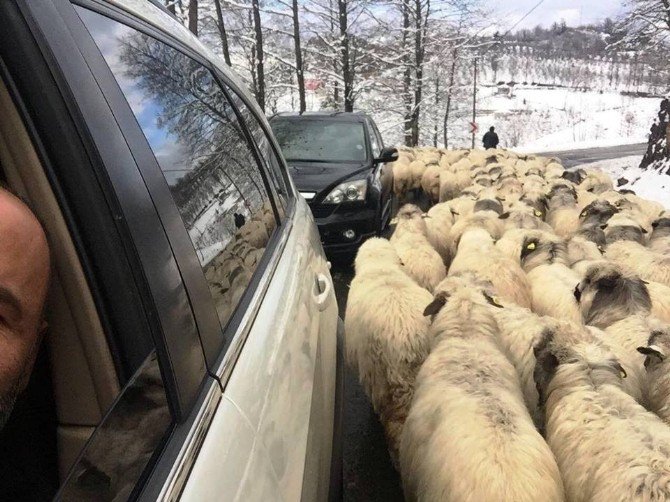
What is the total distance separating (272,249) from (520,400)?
5.29 ft

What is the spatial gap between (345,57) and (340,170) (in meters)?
18.4

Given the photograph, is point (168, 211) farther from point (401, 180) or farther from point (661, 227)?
point (401, 180)

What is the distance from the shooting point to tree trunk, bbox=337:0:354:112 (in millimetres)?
23875

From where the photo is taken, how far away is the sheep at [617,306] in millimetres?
3994

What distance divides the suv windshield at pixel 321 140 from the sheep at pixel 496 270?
2.68m

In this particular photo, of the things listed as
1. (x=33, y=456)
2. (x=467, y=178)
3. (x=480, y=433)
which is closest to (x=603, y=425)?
(x=480, y=433)

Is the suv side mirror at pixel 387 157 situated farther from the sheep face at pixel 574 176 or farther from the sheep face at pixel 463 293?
the sheep face at pixel 574 176

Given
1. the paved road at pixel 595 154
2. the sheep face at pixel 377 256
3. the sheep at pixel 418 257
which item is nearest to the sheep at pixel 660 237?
the sheep at pixel 418 257

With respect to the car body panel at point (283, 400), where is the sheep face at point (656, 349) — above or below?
below

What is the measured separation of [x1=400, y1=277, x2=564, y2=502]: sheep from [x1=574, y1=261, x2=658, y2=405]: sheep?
1.06 m

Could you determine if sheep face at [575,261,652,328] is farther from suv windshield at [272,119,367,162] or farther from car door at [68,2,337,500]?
suv windshield at [272,119,367,162]

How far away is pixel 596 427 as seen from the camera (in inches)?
109

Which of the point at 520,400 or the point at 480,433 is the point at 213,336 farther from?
the point at 520,400

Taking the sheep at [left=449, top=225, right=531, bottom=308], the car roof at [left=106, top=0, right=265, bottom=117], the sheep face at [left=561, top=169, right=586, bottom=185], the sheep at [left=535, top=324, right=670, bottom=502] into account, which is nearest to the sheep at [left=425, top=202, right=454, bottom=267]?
the sheep at [left=449, top=225, right=531, bottom=308]
